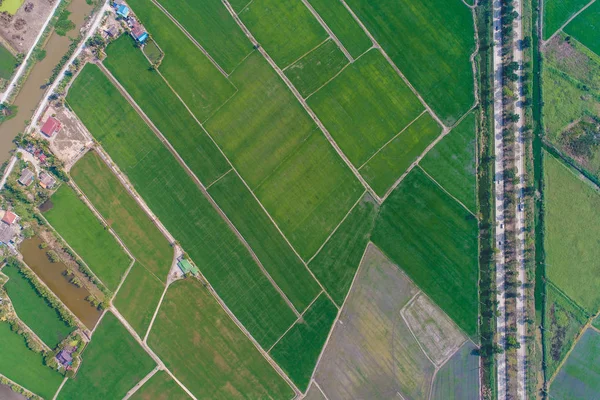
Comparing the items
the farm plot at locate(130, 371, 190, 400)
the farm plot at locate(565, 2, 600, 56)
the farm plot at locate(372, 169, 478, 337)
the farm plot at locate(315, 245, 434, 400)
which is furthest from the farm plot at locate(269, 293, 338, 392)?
the farm plot at locate(565, 2, 600, 56)

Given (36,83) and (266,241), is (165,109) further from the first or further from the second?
(266,241)

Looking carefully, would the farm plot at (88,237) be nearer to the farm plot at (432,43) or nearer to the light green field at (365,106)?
the light green field at (365,106)

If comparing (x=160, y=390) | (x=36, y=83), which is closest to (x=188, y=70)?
(x=36, y=83)

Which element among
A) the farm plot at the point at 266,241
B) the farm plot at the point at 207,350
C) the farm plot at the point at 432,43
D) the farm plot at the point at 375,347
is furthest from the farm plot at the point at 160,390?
the farm plot at the point at 432,43

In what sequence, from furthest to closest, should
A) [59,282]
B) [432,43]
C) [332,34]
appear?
[432,43] < [332,34] < [59,282]

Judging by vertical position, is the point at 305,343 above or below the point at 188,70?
below
